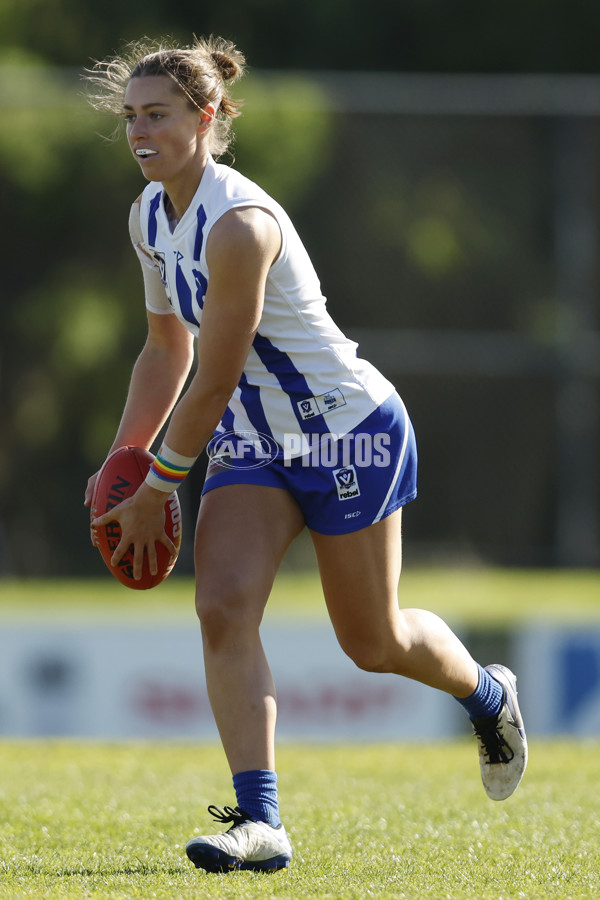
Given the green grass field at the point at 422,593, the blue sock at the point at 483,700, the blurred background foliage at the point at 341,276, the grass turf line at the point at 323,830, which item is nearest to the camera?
the grass turf line at the point at 323,830

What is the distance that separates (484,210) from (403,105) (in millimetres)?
1408

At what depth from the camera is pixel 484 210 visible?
13016mm

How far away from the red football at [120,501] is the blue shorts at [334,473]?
0.52 feet

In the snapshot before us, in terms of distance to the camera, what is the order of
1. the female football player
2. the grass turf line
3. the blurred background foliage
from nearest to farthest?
the grass turf line, the female football player, the blurred background foliage

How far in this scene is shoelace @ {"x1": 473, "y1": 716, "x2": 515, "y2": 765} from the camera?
3.91 meters

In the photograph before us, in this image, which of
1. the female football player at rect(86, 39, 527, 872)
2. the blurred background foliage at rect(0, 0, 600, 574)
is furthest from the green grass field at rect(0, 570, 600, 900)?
the blurred background foliage at rect(0, 0, 600, 574)

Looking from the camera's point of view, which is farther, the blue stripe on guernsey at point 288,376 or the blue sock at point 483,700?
the blue sock at point 483,700

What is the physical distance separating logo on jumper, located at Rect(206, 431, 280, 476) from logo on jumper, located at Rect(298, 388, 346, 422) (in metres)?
0.11

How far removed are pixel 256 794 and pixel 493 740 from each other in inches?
38.6

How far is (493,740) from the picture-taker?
391cm

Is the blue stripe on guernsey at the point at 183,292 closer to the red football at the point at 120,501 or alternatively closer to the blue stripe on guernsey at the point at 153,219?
the blue stripe on guernsey at the point at 153,219

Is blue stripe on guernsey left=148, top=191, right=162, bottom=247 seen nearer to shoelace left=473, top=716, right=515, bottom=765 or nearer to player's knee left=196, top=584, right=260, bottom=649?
player's knee left=196, top=584, right=260, bottom=649

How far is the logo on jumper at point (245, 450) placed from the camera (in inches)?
134

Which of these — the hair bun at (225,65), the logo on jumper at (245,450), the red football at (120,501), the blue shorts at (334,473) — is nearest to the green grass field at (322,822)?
the red football at (120,501)
